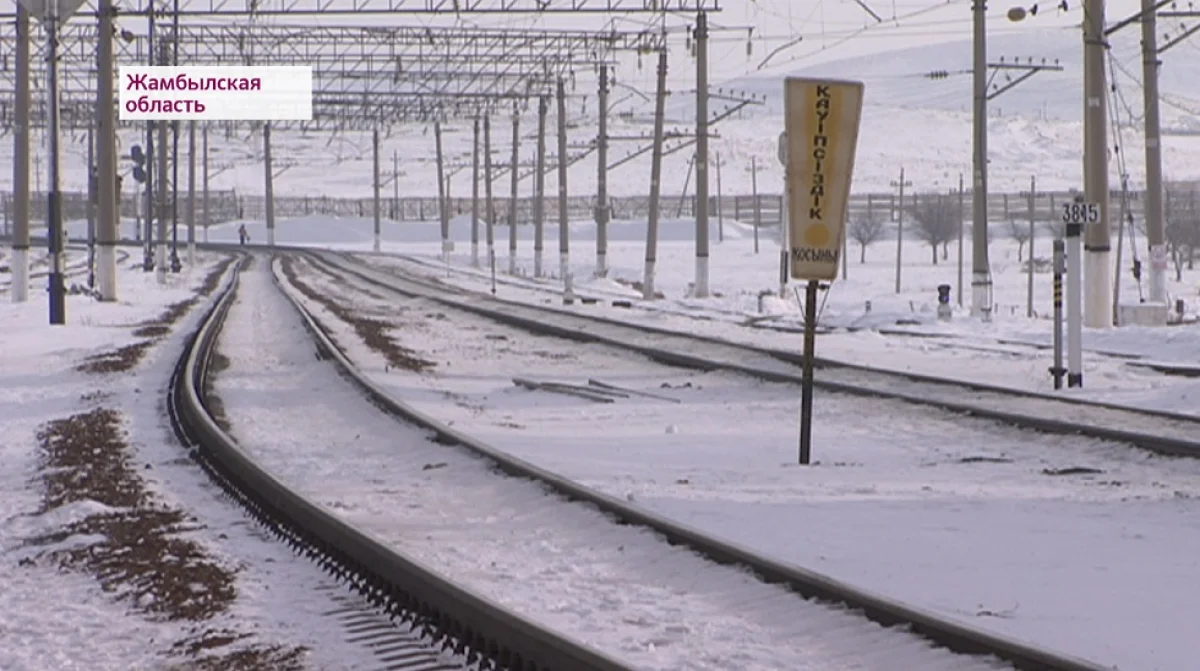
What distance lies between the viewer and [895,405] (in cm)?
1773

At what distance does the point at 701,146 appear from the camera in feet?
163

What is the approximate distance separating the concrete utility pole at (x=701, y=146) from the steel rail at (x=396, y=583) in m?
35.5

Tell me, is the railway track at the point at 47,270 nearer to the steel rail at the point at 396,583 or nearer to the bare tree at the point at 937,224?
the bare tree at the point at 937,224

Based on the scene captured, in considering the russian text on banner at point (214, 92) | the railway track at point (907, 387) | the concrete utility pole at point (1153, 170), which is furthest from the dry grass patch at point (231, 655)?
the russian text on banner at point (214, 92)

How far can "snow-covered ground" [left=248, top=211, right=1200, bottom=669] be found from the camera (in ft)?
28.0

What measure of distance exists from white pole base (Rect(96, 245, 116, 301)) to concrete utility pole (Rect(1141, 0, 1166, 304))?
21.4 m

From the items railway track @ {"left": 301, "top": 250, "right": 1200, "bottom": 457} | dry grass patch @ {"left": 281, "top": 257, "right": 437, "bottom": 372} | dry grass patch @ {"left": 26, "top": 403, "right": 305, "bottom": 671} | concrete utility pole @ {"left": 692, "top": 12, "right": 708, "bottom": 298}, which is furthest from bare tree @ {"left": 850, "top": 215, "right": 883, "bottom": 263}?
dry grass patch @ {"left": 26, "top": 403, "right": 305, "bottom": 671}

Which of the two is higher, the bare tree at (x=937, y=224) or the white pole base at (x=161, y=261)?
the bare tree at (x=937, y=224)

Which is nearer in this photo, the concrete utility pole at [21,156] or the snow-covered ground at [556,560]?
the snow-covered ground at [556,560]

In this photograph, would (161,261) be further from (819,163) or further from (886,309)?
(819,163)

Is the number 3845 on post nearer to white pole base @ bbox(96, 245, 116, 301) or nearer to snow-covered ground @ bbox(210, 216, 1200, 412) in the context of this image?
snow-covered ground @ bbox(210, 216, 1200, 412)

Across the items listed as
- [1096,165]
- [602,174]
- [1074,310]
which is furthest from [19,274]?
[1074,310]

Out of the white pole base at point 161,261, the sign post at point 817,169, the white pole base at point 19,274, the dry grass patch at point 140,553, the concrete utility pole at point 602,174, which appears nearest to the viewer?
the dry grass patch at point 140,553

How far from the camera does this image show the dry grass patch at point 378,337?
80.8ft
